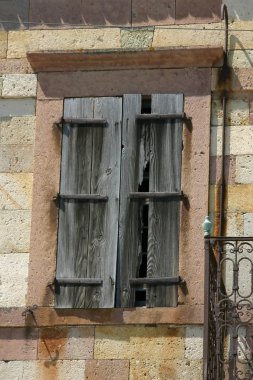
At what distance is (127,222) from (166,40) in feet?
5.41

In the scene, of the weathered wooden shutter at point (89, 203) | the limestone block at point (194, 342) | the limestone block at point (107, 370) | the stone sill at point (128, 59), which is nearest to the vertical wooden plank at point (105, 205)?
the weathered wooden shutter at point (89, 203)

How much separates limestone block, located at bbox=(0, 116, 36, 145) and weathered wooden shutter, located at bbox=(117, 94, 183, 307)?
2.62 feet

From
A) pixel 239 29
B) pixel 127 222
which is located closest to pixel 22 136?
pixel 127 222

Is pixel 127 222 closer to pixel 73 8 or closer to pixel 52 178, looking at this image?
pixel 52 178

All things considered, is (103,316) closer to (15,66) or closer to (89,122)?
(89,122)

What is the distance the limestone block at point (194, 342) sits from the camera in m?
10.9

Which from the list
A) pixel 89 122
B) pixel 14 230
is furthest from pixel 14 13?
pixel 14 230

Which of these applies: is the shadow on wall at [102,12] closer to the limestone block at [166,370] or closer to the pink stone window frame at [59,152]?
the pink stone window frame at [59,152]

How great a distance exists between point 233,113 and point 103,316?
2.02 metres

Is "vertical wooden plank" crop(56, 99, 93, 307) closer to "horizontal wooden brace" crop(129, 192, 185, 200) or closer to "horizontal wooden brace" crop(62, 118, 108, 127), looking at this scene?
"horizontal wooden brace" crop(62, 118, 108, 127)

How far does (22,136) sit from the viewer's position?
11648mm

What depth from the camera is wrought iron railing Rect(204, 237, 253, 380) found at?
1040 cm

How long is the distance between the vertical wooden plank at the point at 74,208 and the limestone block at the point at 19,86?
345 mm

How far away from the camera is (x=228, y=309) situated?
10703 millimetres
